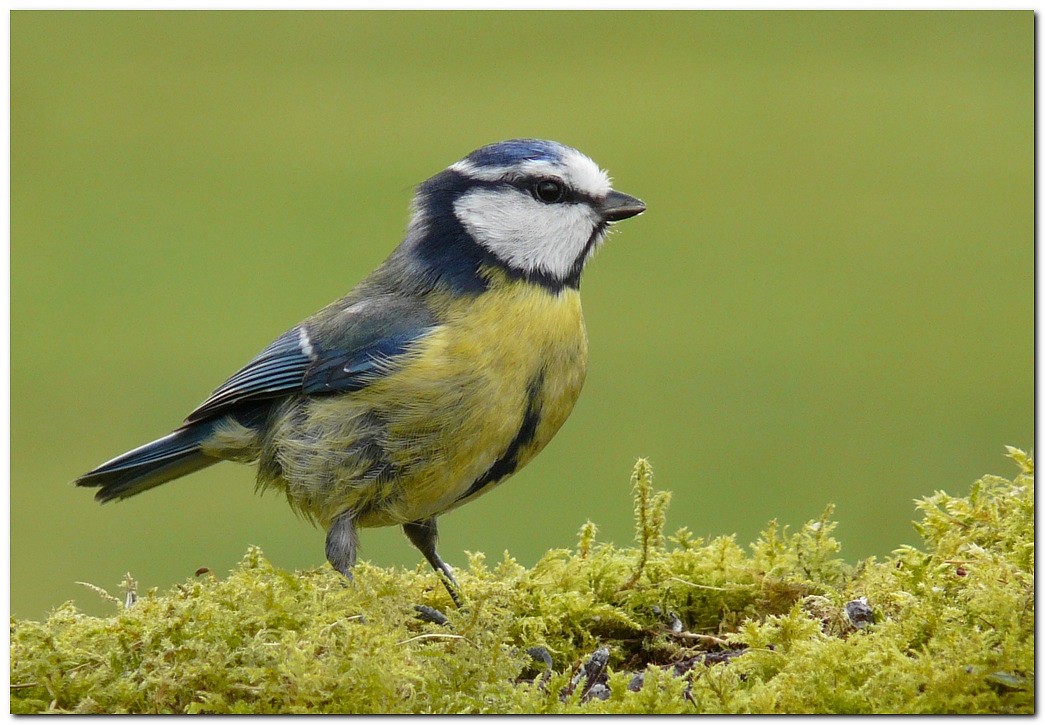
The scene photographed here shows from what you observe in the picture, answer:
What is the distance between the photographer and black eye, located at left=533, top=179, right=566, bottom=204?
2604 millimetres

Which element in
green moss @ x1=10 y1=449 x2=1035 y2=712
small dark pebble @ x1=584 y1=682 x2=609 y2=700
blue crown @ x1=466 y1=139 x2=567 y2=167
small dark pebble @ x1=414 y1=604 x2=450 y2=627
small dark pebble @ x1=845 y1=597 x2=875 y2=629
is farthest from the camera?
blue crown @ x1=466 y1=139 x2=567 y2=167

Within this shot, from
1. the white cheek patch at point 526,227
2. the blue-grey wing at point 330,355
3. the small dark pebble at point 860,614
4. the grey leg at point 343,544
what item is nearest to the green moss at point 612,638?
the small dark pebble at point 860,614

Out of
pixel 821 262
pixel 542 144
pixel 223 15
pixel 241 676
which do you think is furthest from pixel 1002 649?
pixel 821 262

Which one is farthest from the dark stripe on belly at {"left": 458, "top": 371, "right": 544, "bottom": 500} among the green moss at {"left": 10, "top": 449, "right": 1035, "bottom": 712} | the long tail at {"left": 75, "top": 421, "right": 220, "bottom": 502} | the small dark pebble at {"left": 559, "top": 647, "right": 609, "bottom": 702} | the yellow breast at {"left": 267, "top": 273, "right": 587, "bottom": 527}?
the long tail at {"left": 75, "top": 421, "right": 220, "bottom": 502}

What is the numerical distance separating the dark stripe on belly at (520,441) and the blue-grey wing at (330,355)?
0.28 meters

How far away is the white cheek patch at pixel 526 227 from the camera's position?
8.61ft

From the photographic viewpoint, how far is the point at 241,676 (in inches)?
73.1

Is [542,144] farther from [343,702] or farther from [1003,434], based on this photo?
[1003,434]

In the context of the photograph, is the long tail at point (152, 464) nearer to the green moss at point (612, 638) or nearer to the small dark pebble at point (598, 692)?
the green moss at point (612, 638)

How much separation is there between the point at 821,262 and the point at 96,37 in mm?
3691

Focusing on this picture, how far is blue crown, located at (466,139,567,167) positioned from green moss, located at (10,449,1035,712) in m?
0.77

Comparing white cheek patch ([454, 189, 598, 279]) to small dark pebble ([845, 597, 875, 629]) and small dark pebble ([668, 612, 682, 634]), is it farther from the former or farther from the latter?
small dark pebble ([845, 597, 875, 629])

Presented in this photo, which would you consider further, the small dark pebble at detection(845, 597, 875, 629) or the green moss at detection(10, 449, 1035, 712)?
the small dark pebble at detection(845, 597, 875, 629)

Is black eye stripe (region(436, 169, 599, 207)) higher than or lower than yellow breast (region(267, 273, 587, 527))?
higher
